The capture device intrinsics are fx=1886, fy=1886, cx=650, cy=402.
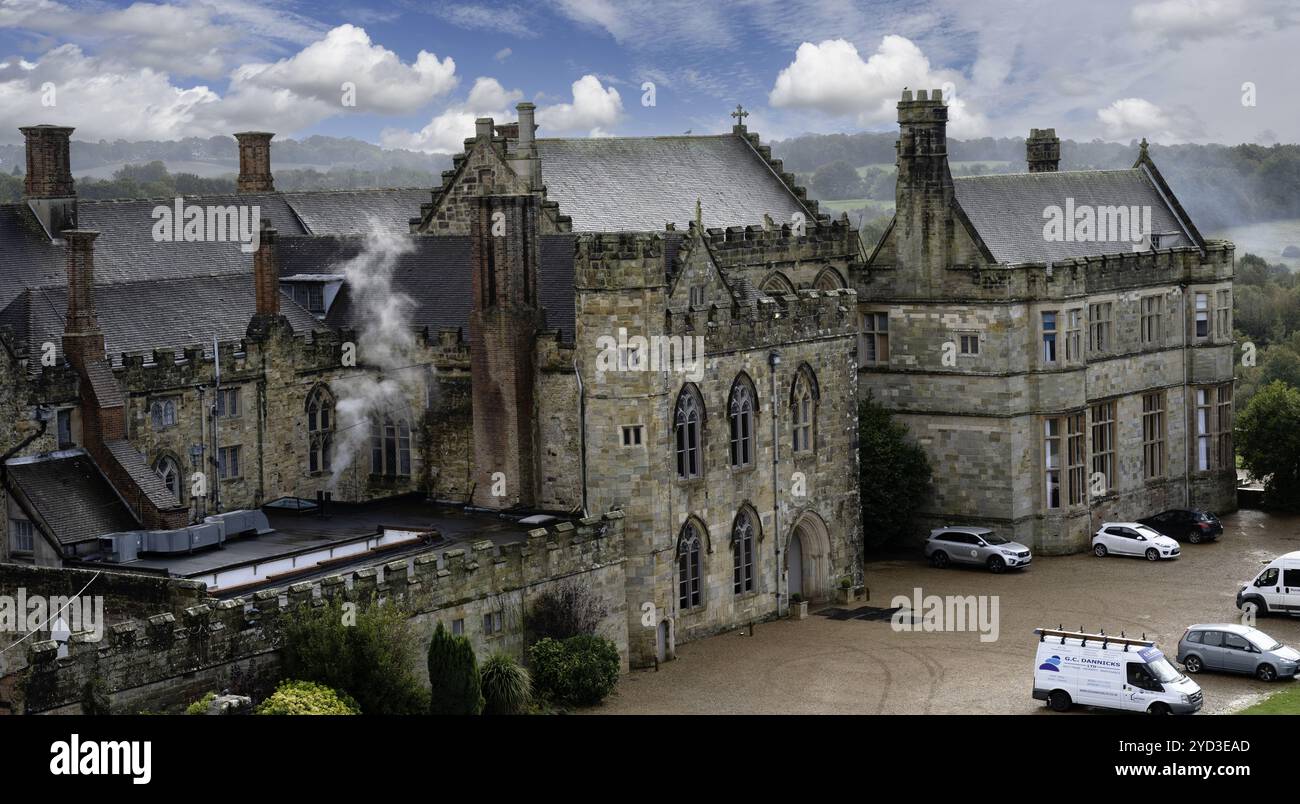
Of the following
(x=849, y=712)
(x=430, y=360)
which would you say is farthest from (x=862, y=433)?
(x=849, y=712)

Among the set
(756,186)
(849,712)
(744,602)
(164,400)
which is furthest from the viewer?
(756,186)

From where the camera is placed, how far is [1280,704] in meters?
41.3

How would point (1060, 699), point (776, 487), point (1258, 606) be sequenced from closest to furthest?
1. point (1060, 699)
2. point (776, 487)
3. point (1258, 606)

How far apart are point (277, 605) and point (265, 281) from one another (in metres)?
14.9

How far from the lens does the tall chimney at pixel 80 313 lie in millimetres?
44156

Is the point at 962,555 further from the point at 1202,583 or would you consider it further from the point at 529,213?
the point at 529,213

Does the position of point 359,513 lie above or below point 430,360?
below

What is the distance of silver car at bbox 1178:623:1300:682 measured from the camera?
43.6m

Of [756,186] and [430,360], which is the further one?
[756,186]

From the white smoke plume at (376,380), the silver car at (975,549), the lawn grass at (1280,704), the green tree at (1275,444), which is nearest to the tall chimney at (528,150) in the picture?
the white smoke plume at (376,380)

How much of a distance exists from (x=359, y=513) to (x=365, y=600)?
34.6 ft

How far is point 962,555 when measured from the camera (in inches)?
2263

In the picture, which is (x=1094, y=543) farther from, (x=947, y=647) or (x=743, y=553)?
(x=743, y=553)

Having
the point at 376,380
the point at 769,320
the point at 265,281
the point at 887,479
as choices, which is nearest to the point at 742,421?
the point at 769,320
